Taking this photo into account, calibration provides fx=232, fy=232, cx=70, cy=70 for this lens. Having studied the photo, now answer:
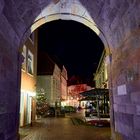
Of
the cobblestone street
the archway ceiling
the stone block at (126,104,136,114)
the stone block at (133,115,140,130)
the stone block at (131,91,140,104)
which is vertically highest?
the archway ceiling

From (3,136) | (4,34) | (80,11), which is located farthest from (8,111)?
(80,11)

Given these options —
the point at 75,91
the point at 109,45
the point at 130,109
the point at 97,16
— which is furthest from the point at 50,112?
the point at 75,91

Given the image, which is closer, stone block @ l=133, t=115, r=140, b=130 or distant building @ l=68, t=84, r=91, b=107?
stone block @ l=133, t=115, r=140, b=130

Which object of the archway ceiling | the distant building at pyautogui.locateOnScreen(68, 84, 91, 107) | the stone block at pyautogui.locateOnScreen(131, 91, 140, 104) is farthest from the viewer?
the distant building at pyautogui.locateOnScreen(68, 84, 91, 107)

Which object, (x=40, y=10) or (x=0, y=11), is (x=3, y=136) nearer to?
(x=0, y=11)

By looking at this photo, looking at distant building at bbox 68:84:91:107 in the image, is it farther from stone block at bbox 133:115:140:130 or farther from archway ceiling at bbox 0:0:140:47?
stone block at bbox 133:115:140:130

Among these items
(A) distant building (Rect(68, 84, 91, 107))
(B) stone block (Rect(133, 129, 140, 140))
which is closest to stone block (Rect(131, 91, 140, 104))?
(B) stone block (Rect(133, 129, 140, 140))

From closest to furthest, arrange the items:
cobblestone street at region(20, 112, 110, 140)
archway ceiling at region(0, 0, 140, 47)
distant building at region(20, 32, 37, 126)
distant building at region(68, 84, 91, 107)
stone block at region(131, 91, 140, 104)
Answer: stone block at region(131, 91, 140, 104)
archway ceiling at region(0, 0, 140, 47)
cobblestone street at region(20, 112, 110, 140)
distant building at region(20, 32, 37, 126)
distant building at region(68, 84, 91, 107)

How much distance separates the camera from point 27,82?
17.9 metres

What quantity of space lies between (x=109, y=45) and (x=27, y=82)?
34.1ft

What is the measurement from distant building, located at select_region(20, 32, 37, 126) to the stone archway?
831 centimetres

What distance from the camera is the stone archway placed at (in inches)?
238

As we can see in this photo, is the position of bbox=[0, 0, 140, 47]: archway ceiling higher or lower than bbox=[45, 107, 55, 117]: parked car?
higher

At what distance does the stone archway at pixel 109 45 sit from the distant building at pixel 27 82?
831 centimetres
